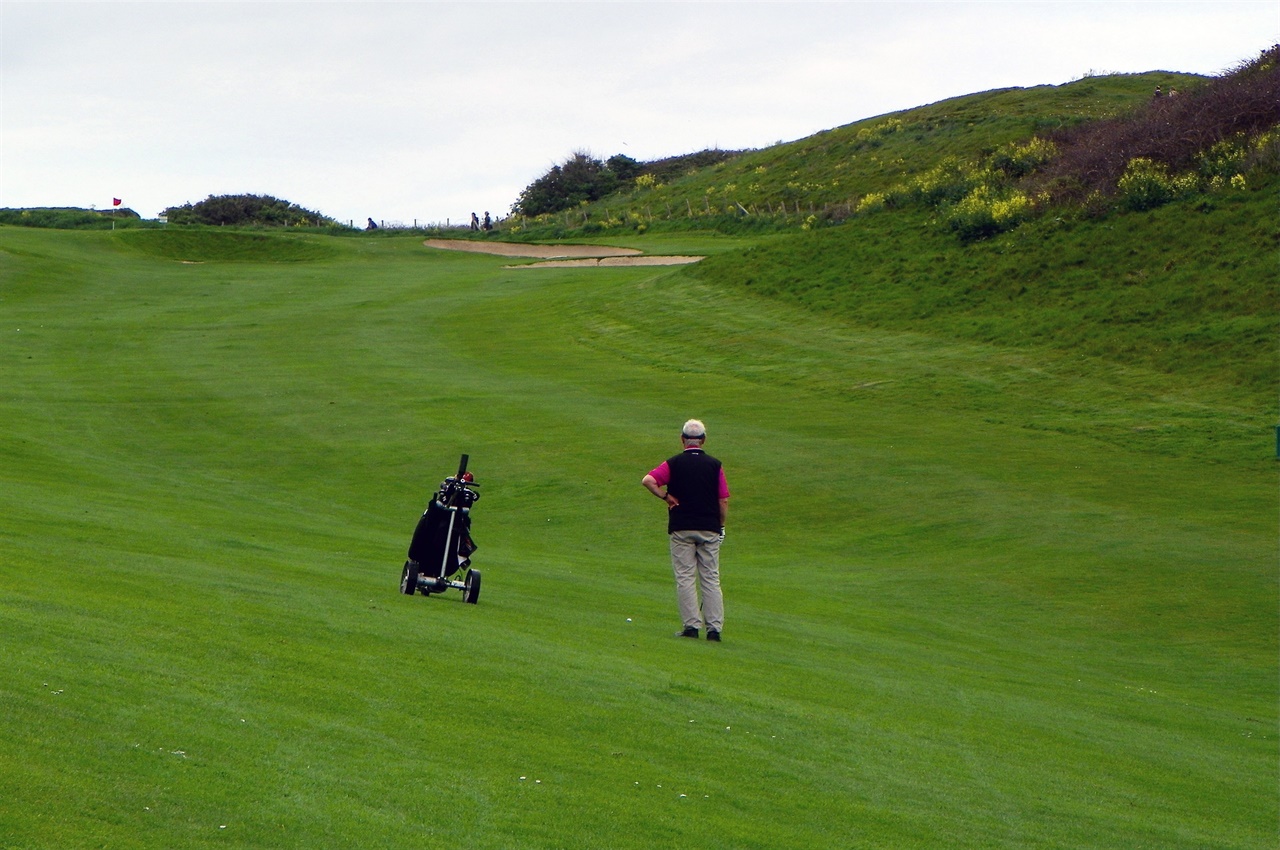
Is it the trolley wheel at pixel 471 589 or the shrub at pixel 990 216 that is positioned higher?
the shrub at pixel 990 216

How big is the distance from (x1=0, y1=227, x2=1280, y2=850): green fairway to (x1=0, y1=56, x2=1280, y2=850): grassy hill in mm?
66

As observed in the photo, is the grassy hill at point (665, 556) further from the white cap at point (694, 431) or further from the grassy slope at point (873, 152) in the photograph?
the grassy slope at point (873, 152)

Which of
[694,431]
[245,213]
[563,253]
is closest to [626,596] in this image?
[694,431]

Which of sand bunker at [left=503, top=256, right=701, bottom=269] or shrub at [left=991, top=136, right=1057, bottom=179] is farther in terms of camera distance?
sand bunker at [left=503, top=256, right=701, bottom=269]

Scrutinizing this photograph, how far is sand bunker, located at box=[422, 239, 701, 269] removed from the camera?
61688 millimetres

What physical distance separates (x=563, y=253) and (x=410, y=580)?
5798 centimetres

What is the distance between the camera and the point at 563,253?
2808 inches

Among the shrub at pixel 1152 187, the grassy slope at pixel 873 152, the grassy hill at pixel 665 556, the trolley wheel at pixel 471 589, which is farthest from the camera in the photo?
the grassy slope at pixel 873 152

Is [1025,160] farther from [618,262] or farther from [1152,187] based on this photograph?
[618,262]

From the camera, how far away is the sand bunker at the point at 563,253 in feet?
202

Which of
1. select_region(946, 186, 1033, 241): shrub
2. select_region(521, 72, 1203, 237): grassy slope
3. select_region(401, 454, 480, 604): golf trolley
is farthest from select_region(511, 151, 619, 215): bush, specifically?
select_region(401, 454, 480, 604): golf trolley

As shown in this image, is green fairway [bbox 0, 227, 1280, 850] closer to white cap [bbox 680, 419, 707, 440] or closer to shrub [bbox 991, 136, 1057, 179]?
white cap [bbox 680, 419, 707, 440]

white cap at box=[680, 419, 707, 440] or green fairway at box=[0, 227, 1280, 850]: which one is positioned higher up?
white cap at box=[680, 419, 707, 440]

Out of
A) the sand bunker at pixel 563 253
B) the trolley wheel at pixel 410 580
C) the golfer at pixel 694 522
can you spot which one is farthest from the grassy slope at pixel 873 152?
the golfer at pixel 694 522
